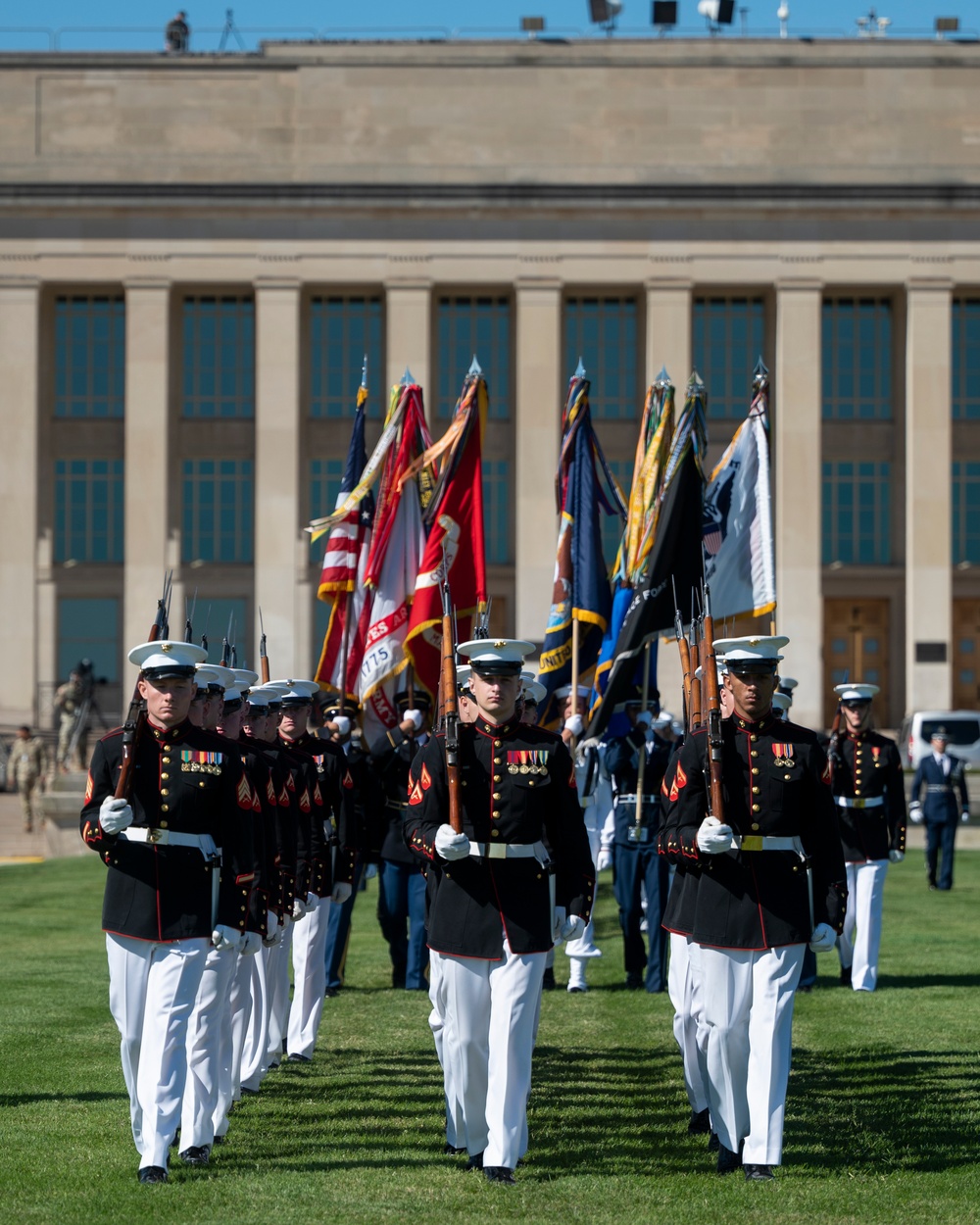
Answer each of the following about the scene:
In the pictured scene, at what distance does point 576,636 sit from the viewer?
1612 cm

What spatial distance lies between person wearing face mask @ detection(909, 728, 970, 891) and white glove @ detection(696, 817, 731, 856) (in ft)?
51.5

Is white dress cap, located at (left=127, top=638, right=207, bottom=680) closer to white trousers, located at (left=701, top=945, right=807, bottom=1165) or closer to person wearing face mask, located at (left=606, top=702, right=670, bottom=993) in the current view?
white trousers, located at (left=701, top=945, right=807, bottom=1165)

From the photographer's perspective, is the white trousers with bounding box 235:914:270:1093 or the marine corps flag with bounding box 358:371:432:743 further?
the marine corps flag with bounding box 358:371:432:743

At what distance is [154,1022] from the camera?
8203 mm

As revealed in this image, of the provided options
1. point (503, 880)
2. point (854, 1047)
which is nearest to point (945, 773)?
point (854, 1047)

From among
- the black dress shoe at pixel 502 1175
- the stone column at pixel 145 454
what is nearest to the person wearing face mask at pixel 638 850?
the black dress shoe at pixel 502 1175

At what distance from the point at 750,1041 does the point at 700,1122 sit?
1.26m

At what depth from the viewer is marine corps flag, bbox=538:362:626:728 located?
1664cm

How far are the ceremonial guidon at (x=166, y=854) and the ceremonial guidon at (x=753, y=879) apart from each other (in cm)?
202

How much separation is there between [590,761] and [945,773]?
33.4ft

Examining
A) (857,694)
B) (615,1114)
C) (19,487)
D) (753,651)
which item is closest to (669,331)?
(19,487)

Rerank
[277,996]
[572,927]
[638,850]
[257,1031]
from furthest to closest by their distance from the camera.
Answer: [638,850] → [277,996] → [257,1031] → [572,927]

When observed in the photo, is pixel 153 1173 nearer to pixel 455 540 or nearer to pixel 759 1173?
pixel 759 1173

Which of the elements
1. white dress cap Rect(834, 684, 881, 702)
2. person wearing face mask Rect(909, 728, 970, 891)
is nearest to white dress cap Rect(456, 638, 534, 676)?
white dress cap Rect(834, 684, 881, 702)
